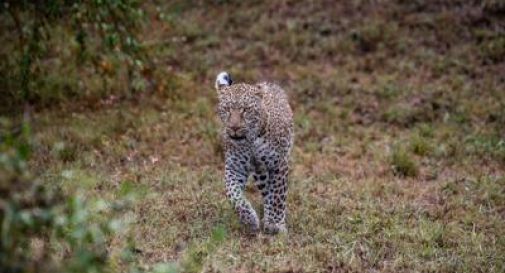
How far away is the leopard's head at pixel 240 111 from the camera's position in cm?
855

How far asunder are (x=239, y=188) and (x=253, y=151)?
0.42 m

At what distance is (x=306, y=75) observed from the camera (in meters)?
15.3

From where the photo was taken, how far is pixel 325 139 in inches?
507

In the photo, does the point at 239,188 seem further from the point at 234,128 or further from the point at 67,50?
the point at 67,50

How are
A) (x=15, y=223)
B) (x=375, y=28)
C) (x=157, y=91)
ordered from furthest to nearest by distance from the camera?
(x=375, y=28), (x=157, y=91), (x=15, y=223)

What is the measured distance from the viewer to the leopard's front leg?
29.3 feet

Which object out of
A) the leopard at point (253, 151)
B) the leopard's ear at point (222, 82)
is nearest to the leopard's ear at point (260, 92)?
the leopard at point (253, 151)

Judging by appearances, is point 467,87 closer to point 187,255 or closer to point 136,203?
point 136,203

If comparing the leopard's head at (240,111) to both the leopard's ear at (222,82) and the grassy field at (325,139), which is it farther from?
the grassy field at (325,139)

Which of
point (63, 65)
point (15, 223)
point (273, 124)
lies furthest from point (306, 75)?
point (15, 223)

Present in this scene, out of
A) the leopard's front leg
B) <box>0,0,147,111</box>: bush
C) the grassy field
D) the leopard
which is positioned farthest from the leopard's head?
<box>0,0,147,111</box>: bush

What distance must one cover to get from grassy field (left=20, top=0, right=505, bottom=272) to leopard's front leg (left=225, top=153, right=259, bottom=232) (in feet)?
0.65

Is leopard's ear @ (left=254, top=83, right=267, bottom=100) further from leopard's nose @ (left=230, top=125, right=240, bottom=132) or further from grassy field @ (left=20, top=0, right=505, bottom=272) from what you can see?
grassy field @ (left=20, top=0, right=505, bottom=272)

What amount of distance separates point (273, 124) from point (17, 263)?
5.41 m
